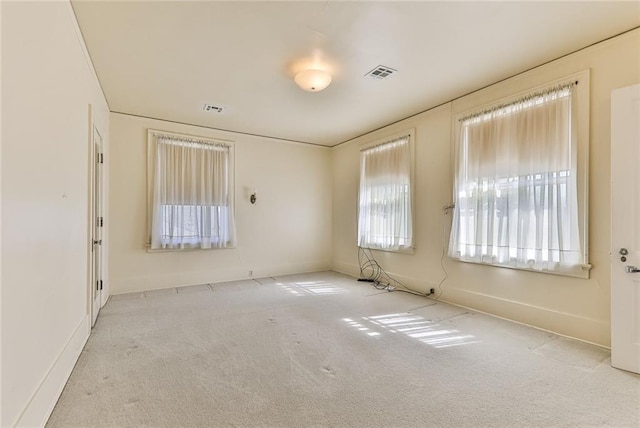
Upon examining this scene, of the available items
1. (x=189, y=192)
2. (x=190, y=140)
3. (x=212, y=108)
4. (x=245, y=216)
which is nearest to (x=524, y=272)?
(x=245, y=216)

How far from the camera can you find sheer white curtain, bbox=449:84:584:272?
9.78ft

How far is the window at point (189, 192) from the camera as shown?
16.1 ft

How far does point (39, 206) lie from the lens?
5.74ft

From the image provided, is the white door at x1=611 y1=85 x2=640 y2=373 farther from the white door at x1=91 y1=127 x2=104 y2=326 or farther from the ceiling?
the white door at x1=91 y1=127 x2=104 y2=326

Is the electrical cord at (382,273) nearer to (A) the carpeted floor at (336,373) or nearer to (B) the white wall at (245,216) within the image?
(A) the carpeted floor at (336,373)

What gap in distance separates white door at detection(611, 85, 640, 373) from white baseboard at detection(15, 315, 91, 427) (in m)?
4.06

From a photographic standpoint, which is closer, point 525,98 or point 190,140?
point 525,98

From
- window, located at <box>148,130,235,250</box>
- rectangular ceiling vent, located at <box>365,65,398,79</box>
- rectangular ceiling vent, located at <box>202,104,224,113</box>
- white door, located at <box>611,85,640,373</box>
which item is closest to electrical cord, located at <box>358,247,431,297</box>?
white door, located at <box>611,85,640,373</box>

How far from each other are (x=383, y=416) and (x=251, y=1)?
3104 millimetres

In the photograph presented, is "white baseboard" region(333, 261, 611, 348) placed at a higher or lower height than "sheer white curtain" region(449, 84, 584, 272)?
lower

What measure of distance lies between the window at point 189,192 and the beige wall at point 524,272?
9.78 feet

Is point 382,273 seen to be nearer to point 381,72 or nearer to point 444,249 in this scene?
point 444,249

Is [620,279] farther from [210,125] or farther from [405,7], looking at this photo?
[210,125]

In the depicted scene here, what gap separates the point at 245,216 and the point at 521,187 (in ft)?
14.9
